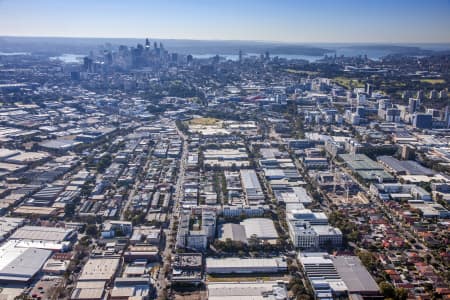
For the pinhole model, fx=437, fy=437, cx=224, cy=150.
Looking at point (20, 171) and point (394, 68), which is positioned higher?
point (394, 68)

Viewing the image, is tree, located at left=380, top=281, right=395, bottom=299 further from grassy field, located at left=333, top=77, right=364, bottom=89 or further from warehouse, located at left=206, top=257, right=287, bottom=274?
grassy field, located at left=333, top=77, right=364, bottom=89

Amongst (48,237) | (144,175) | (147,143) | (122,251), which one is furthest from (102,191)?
(147,143)

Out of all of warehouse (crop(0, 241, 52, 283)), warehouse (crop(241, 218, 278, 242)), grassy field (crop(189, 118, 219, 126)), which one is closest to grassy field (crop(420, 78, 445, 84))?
grassy field (crop(189, 118, 219, 126))

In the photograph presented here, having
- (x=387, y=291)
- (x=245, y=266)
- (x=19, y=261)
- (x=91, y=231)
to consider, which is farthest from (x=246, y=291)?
(x=19, y=261)

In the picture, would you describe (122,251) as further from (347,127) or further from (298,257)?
(347,127)

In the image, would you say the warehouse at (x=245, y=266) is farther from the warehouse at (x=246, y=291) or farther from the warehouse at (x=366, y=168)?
the warehouse at (x=366, y=168)
